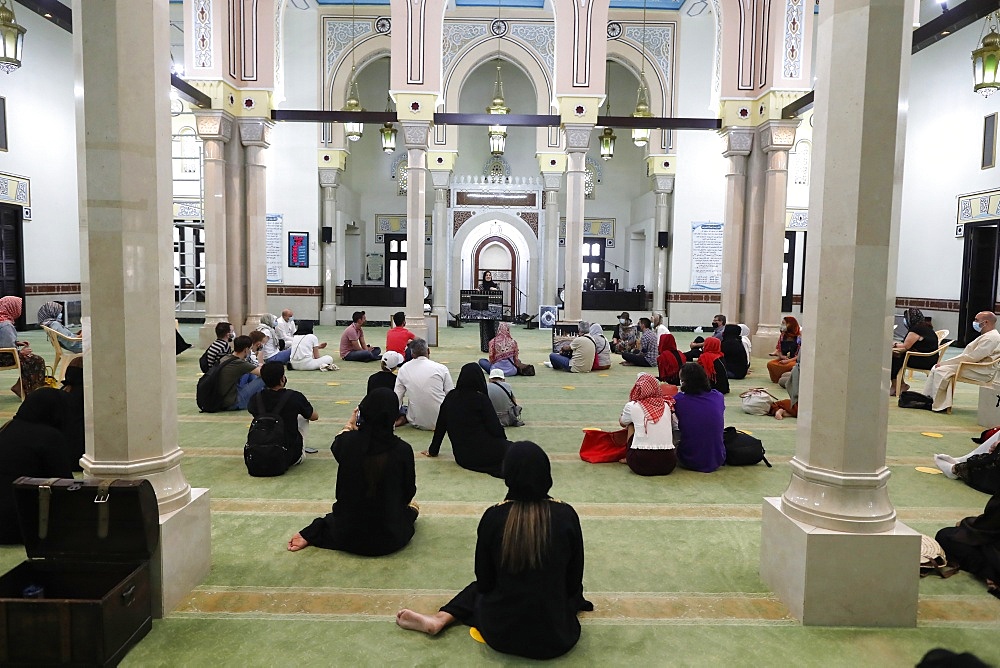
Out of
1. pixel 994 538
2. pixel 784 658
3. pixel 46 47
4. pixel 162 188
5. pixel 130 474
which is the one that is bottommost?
pixel 784 658

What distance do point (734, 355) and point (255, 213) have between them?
7.29m

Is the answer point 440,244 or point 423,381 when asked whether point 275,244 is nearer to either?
point 440,244

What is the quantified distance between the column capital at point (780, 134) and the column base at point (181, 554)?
30.3 feet

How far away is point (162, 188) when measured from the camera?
2.49 m


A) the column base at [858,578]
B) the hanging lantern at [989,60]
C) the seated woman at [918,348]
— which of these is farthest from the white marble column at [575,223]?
the column base at [858,578]

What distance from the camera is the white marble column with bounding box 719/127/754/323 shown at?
993cm

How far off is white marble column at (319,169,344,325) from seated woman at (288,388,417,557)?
11.9 m

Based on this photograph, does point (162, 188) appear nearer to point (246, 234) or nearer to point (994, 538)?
point (994, 538)

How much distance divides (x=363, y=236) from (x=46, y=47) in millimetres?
7812


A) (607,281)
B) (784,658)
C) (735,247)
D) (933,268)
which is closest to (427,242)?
(607,281)

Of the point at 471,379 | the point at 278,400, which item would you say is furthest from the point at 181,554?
the point at 471,379

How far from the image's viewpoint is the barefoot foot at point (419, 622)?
223 cm

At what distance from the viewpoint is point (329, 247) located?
14219 millimetres

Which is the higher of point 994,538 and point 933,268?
point 933,268
